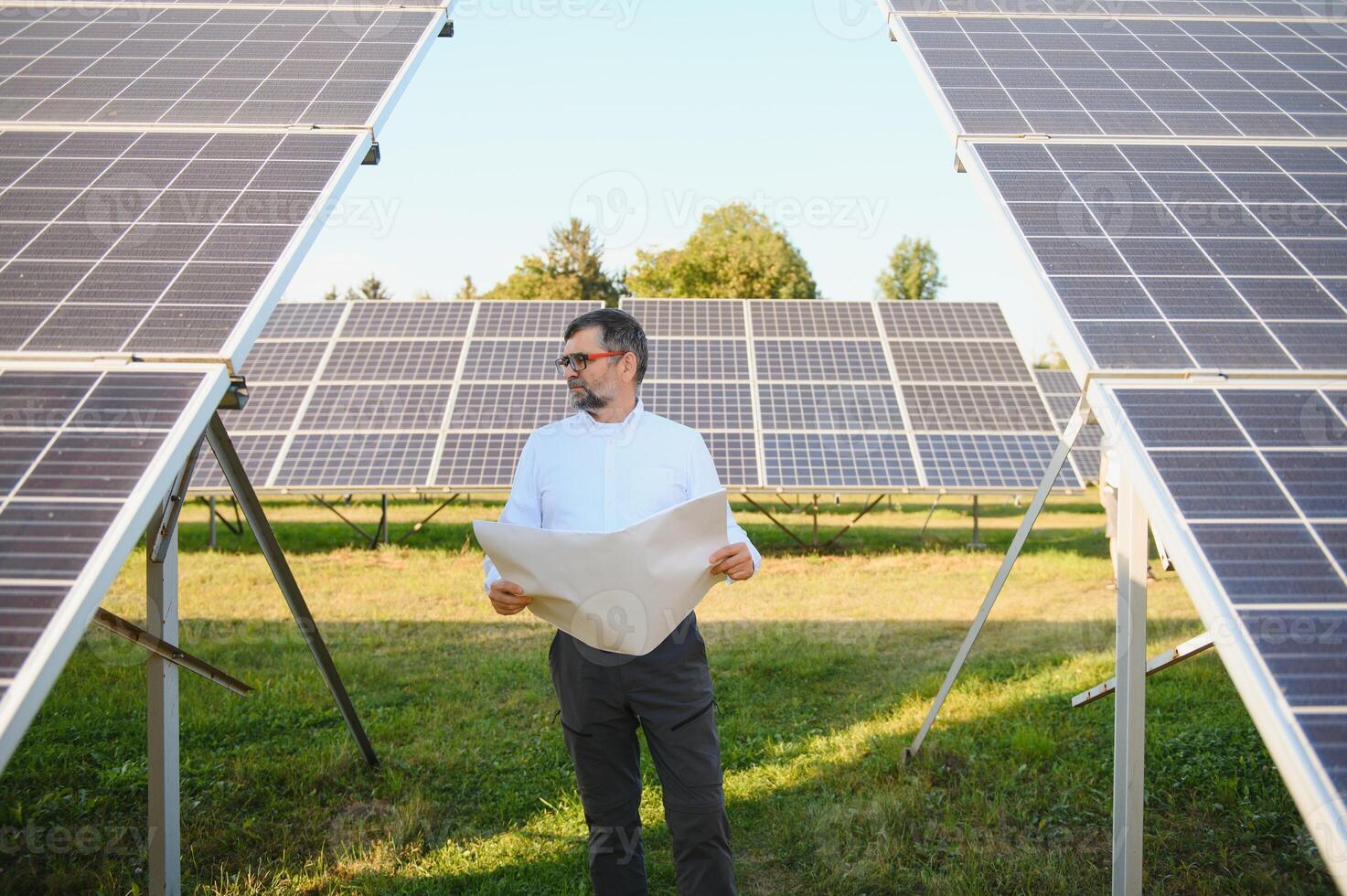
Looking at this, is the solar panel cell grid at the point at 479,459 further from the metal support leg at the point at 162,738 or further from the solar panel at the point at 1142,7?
the metal support leg at the point at 162,738

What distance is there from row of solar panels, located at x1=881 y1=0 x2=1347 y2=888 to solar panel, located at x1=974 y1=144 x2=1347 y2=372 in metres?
0.01

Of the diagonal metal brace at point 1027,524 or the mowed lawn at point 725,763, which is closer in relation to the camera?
the diagonal metal brace at point 1027,524

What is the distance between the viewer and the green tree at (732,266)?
140 feet

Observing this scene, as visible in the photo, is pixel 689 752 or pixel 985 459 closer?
pixel 689 752

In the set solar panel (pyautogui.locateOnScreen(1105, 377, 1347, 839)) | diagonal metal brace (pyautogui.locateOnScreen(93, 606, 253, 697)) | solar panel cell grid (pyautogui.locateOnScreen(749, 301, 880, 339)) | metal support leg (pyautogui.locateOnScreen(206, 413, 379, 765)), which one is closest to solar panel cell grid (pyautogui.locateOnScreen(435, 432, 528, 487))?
solar panel cell grid (pyautogui.locateOnScreen(749, 301, 880, 339))

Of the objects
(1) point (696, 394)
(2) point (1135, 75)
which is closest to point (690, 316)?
(1) point (696, 394)

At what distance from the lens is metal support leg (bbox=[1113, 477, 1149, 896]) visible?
10.4 ft

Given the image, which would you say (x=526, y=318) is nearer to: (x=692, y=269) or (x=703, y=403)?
(x=703, y=403)

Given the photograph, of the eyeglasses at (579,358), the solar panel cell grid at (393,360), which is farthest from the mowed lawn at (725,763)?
the solar panel cell grid at (393,360)

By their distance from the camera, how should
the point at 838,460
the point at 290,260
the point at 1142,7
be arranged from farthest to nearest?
the point at 838,460, the point at 1142,7, the point at 290,260

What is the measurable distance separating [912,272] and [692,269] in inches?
632

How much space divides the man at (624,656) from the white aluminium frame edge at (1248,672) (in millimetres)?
1267

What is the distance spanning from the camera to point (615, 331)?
3.40 m

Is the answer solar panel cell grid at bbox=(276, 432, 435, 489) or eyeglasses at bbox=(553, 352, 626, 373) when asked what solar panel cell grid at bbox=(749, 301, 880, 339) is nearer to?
solar panel cell grid at bbox=(276, 432, 435, 489)
